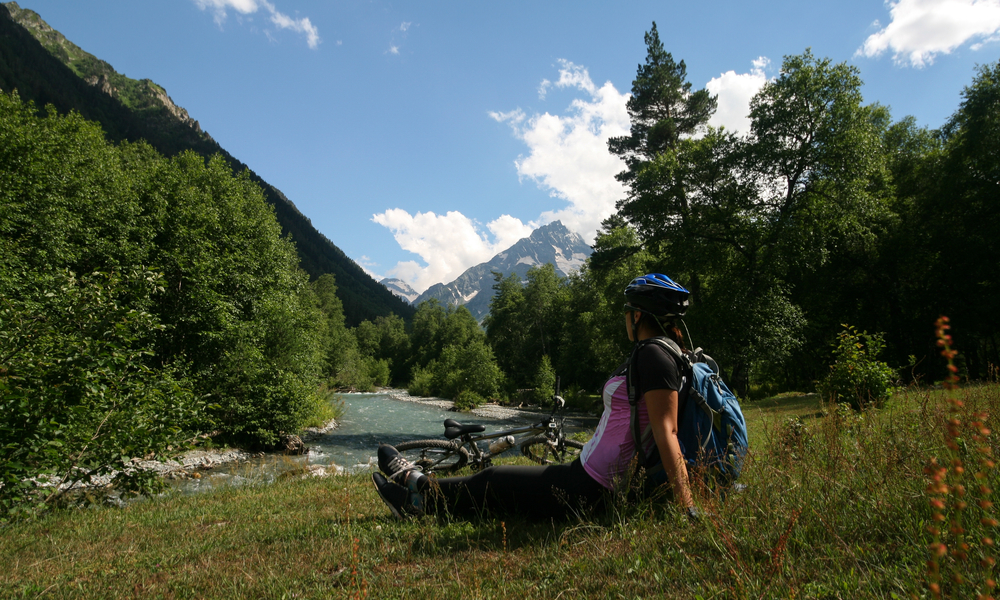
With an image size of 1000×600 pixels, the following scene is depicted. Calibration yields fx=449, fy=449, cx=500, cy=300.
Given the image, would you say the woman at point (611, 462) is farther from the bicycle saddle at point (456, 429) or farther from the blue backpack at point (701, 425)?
the bicycle saddle at point (456, 429)

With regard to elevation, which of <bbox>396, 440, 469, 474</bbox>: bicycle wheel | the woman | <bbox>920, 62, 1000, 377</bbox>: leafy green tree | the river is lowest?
the river

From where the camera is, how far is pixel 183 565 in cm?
328

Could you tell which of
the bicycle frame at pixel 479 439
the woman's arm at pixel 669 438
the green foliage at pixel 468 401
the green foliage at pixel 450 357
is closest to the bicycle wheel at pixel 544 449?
the bicycle frame at pixel 479 439

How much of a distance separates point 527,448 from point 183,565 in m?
4.37

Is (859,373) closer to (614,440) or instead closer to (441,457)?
(441,457)

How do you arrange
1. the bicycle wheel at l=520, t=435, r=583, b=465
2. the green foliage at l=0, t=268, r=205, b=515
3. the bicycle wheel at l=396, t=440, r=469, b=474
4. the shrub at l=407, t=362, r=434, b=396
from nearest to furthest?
the green foliage at l=0, t=268, r=205, b=515 → the bicycle wheel at l=396, t=440, r=469, b=474 → the bicycle wheel at l=520, t=435, r=583, b=465 → the shrub at l=407, t=362, r=434, b=396

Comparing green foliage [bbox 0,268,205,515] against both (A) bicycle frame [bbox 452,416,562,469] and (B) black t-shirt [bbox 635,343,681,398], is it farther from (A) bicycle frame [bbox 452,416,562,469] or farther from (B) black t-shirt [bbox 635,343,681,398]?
(B) black t-shirt [bbox 635,343,681,398]

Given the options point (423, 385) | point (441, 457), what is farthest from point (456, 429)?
point (423, 385)

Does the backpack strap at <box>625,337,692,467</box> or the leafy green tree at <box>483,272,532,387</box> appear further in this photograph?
the leafy green tree at <box>483,272,532,387</box>

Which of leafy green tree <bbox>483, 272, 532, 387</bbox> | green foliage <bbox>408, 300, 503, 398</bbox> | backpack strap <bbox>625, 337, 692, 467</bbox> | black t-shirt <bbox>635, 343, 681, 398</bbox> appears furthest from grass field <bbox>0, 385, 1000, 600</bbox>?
leafy green tree <bbox>483, 272, 532, 387</bbox>

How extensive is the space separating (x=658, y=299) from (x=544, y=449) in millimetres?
4073

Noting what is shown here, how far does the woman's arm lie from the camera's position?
8.77ft

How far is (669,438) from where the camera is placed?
106 inches

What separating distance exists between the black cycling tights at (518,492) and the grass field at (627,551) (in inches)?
4.7
